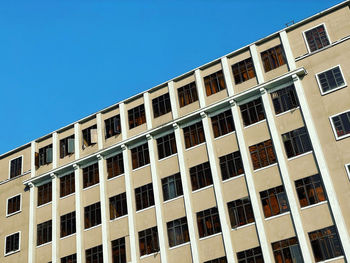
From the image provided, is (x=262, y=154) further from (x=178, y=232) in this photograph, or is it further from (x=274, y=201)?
(x=178, y=232)

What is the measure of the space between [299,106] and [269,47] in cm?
498

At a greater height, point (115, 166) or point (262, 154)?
point (115, 166)

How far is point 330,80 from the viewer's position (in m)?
29.6

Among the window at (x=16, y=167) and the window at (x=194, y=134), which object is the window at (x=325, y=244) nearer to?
the window at (x=194, y=134)

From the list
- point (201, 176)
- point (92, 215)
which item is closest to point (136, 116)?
point (201, 176)

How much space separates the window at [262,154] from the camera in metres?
29.7

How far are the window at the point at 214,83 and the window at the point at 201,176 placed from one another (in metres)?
5.15

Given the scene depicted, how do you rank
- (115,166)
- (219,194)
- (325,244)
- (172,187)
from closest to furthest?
(325,244), (219,194), (172,187), (115,166)

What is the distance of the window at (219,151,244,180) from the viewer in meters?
30.5

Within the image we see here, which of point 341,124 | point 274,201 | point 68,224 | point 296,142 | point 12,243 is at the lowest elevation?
point 274,201

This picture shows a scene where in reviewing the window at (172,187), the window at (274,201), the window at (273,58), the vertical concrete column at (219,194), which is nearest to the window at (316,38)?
the window at (273,58)

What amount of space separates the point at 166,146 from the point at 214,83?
531 centimetres

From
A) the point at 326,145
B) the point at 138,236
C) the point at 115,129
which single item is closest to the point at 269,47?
the point at 326,145

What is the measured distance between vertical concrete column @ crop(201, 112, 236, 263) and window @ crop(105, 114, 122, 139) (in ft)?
22.4
